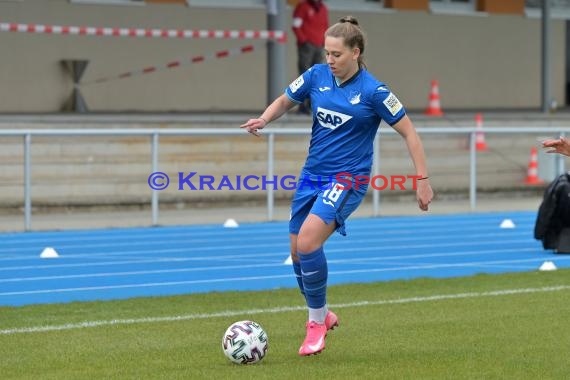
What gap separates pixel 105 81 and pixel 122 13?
1.32m

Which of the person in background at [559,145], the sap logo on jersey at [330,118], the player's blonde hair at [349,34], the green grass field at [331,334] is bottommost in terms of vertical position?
the green grass field at [331,334]

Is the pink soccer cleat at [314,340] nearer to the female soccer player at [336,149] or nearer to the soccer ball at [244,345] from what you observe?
the female soccer player at [336,149]

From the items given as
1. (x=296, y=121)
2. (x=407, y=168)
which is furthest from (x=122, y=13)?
(x=407, y=168)

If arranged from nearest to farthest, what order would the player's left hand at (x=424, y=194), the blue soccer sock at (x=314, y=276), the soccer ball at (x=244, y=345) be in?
the soccer ball at (x=244, y=345), the player's left hand at (x=424, y=194), the blue soccer sock at (x=314, y=276)

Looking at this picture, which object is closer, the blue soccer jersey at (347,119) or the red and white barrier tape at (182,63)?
the blue soccer jersey at (347,119)

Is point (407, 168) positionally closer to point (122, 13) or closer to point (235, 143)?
point (235, 143)

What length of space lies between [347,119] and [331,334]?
167 cm

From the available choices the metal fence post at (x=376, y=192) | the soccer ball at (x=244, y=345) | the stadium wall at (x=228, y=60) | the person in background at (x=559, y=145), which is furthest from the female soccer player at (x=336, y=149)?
the stadium wall at (x=228, y=60)

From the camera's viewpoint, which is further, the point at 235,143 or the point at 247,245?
the point at 235,143

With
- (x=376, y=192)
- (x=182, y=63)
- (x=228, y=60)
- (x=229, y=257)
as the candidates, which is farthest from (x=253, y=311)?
(x=228, y=60)

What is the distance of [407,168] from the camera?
73.8 ft

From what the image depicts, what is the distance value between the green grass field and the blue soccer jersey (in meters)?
1.13

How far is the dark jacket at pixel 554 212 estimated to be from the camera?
1502cm

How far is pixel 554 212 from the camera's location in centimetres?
1519
